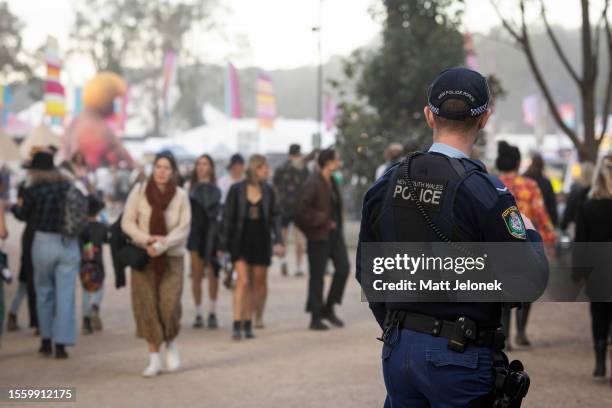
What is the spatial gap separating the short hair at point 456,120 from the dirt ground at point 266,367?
4.31 meters

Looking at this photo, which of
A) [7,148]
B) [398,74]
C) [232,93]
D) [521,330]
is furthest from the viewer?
[232,93]

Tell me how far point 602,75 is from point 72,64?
190 ft

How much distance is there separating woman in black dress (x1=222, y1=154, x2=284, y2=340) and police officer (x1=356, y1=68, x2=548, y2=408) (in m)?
7.55

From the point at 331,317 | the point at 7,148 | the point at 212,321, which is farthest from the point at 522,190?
the point at 7,148

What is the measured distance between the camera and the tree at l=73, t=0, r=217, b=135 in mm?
70188

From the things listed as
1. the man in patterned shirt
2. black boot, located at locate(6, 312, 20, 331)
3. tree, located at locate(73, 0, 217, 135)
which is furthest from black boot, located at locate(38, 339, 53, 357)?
tree, located at locate(73, 0, 217, 135)

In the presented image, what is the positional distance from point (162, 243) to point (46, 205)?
4.91ft

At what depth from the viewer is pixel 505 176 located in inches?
397

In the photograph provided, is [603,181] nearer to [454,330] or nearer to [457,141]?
[457,141]

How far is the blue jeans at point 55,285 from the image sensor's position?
388 inches

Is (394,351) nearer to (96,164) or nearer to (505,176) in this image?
(505,176)

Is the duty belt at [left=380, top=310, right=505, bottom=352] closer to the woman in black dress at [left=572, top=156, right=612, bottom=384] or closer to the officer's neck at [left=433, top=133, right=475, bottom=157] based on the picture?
the officer's neck at [left=433, top=133, right=475, bottom=157]

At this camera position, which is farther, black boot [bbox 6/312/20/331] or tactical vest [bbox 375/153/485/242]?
black boot [bbox 6/312/20/331]

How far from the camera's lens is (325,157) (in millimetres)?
12117
